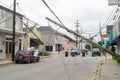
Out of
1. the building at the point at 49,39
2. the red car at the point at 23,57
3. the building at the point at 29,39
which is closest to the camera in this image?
the red car at the point at 23,57

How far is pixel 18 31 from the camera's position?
39219mm

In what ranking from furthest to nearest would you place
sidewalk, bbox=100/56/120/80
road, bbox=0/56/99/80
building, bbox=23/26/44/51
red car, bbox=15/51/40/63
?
1. building, bbox=23/26/44/51
2. red car, bbox=15/51/40/63
3. sidewalk, bbox=100/56/120/80
4. road, bbox=0/56/99/80

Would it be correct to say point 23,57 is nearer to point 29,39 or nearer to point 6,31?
point 6,31

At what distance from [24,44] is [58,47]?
33970 millimetres

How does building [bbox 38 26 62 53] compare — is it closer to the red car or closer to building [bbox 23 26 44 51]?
building [bbox 23 26 44 51]

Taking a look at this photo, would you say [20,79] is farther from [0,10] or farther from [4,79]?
[0,10]

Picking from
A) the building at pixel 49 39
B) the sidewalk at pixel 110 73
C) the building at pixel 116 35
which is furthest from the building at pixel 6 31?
the building at pixel 49 39

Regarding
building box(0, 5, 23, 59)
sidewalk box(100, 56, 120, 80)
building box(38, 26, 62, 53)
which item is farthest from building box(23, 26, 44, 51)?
sidewalk box(100, 56, 120, 80)

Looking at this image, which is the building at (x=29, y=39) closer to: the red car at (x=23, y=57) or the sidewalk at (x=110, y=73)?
the red car at (x=23, y=57)

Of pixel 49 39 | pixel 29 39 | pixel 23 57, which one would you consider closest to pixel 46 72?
pixel 23 57

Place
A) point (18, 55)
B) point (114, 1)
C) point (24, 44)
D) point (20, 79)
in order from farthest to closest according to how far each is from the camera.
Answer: point (24, 44) → point (18, 55) → point (114, 1) → point (20, 79)

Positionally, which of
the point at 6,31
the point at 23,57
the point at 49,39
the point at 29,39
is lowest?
the point at 23,57

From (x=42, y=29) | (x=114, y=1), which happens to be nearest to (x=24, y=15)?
(x=114, y=1)

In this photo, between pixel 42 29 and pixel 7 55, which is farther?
pixel 42 29
